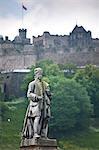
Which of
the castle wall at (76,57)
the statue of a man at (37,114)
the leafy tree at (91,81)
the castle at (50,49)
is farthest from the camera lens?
the castle at (50,49)

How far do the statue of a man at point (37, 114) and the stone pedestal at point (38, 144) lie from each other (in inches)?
5.6

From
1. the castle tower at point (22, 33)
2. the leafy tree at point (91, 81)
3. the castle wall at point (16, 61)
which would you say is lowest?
the leafy tree at point (91, 81)

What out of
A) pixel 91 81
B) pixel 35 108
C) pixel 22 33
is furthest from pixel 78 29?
pixel 35 108

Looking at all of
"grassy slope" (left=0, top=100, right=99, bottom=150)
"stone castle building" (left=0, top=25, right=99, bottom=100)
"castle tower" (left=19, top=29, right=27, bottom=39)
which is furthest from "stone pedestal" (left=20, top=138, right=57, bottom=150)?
"castle tower" (left=19, top=29, right=27, bottom=39)

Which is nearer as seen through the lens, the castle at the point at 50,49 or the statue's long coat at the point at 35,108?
the statue's long coat at the point at 35,108

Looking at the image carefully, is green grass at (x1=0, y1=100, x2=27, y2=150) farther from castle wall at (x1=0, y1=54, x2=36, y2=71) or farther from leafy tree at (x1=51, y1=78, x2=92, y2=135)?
castle wall at (x1=0, y1=54, x2=36, y2=71)

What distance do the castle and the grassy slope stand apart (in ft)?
148

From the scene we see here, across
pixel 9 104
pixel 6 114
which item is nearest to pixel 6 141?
pixel 6 114

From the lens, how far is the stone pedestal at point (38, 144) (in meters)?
21.6

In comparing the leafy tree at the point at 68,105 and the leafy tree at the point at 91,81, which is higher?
the leafy tree at the point at 91,81

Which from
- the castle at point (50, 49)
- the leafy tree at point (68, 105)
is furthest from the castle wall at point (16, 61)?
the leafy tree at point (68, 105)

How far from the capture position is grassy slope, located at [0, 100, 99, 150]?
3558 inches

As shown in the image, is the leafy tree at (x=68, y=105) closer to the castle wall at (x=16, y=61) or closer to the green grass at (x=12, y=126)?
the green grass at (x=12, y=126)

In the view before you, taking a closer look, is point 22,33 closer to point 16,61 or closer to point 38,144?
point 16,61
